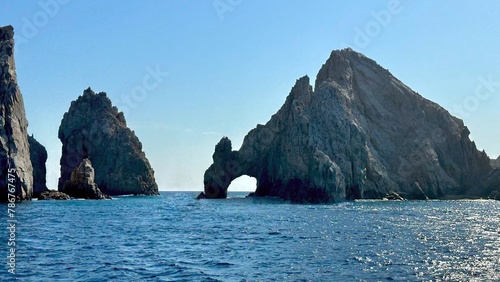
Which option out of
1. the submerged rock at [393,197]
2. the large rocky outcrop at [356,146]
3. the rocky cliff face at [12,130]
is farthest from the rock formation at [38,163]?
the submerged rock at [393,197]

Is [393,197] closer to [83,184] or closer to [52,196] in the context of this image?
[83,184]

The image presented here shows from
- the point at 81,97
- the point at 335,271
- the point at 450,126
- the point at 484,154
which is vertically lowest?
the point at 335,271

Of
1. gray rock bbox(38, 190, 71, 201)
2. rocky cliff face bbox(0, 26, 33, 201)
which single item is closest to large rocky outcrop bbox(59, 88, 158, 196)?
gray rock bbox(38, 190, 71, 201)

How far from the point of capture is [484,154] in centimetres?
16238

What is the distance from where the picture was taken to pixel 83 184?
13462 centimetres

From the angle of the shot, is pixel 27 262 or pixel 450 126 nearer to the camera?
pixel 27 262

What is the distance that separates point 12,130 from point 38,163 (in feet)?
270

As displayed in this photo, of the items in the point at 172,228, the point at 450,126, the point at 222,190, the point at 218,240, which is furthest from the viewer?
the point at 450,126

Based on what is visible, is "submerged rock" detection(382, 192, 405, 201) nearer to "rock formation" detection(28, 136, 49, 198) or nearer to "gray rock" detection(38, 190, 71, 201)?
"gray rock" detection(38, 190, 71, 201)

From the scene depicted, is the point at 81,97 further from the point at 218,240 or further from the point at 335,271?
the point at 335,271

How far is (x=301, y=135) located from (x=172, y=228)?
85285mm

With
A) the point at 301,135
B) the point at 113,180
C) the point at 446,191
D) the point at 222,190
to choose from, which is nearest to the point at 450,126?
A: the point at 446,191

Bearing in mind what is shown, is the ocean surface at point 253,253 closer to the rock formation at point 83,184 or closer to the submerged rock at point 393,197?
the rock formation at point 83,184

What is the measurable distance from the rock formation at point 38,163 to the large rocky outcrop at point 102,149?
16.2 metres
